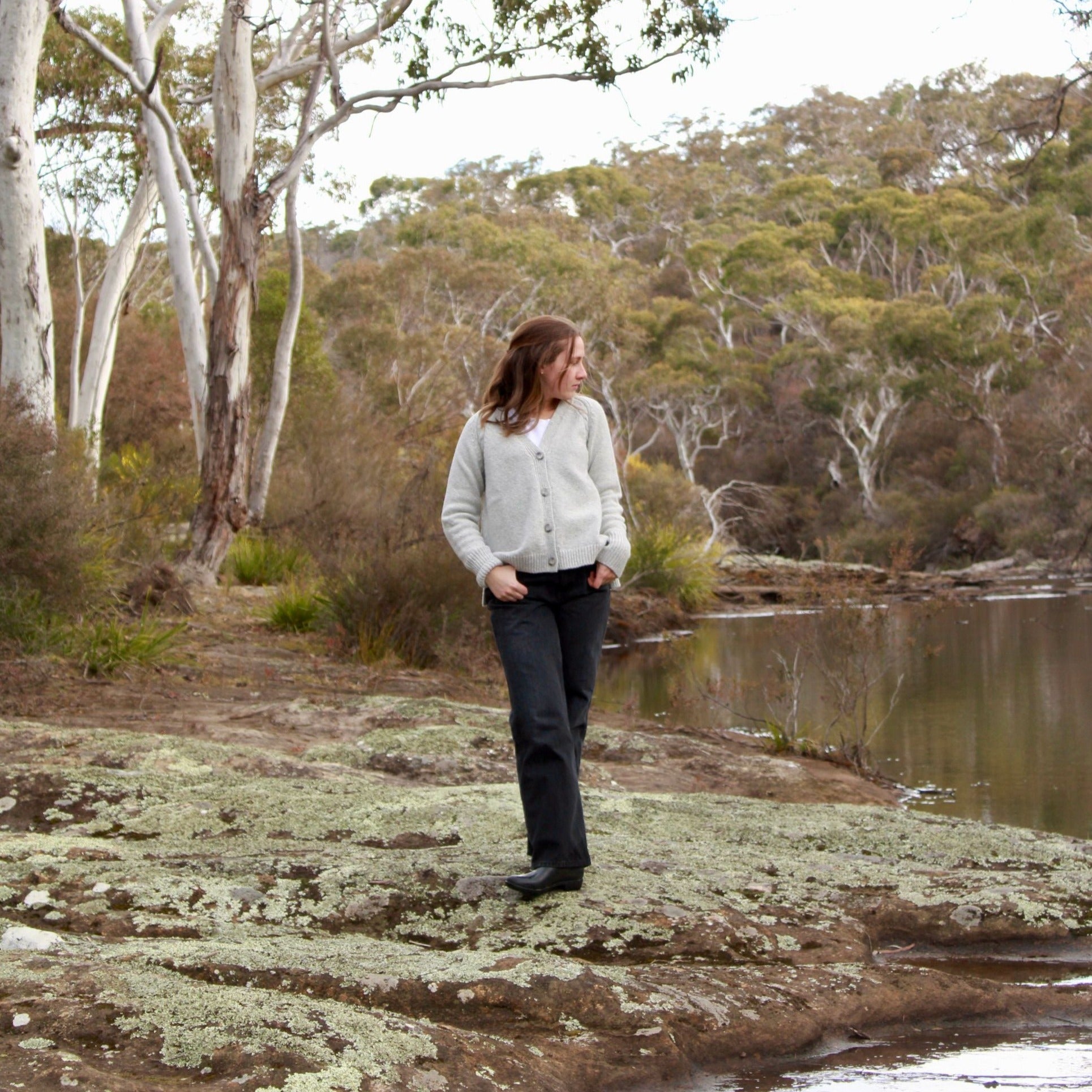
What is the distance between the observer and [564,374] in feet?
11.7

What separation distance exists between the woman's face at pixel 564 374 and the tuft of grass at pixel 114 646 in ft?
15.4

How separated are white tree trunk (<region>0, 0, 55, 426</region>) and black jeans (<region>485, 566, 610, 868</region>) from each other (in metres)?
6.37

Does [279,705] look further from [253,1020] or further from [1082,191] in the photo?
[1082,191]

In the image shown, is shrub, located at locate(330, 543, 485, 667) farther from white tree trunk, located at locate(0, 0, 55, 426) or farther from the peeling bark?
white tree trunk, located at locate(0, 0, 55, 426)

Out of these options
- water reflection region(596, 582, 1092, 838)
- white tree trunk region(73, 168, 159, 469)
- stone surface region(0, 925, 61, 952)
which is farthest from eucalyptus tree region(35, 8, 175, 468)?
stone surface region(0, 925, 61, 952)

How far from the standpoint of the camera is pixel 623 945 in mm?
3115

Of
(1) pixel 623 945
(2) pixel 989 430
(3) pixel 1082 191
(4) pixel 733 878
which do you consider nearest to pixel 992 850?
(4) pixel 733 878

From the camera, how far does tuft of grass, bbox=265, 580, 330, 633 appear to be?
36.2 feet

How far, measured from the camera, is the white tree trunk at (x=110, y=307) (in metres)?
16.5

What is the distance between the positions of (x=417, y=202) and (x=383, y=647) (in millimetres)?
42242

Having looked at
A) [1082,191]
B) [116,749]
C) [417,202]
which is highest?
[417,202]

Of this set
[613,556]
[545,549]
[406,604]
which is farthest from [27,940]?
[406,604]

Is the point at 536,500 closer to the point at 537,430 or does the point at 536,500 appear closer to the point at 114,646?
the point at 537,430

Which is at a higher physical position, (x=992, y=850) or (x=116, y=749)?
(x=116, y=749)
